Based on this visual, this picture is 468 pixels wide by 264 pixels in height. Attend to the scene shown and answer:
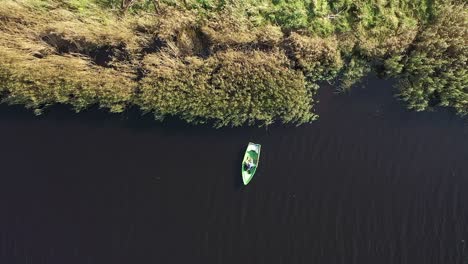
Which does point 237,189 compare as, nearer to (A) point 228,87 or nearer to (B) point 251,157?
(B) point 251,157

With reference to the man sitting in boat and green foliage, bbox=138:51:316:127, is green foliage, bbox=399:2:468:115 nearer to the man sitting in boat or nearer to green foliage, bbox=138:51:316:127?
green foliage, bbox=138:51:316:127

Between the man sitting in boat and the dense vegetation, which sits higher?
the dense vegetation

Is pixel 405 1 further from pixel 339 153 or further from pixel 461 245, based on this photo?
pixel 461 245

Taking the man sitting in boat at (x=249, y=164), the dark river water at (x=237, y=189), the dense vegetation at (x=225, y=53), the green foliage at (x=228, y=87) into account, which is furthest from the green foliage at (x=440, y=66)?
the man sitting in boat at (x=249, y=164)

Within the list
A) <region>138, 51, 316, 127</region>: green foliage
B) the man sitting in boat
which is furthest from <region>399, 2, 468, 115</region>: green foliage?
the man sitting in boat

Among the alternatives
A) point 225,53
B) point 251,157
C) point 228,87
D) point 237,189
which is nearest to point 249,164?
point 251,157

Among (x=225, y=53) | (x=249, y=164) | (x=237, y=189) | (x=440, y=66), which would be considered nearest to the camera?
(x=440, y=66)

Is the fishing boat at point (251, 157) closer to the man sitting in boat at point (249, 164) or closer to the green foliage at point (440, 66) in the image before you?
the man sitting in boat at point (249, 164)
